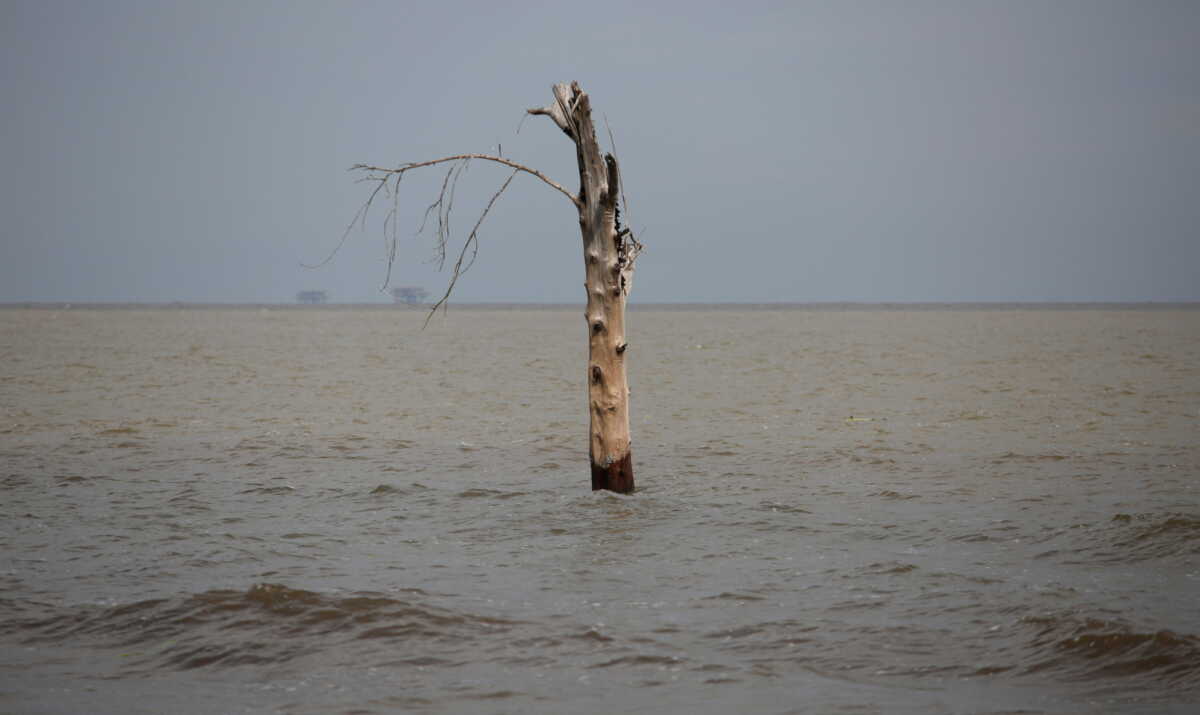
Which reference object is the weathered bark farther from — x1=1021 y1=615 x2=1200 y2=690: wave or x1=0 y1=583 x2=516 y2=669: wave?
x1=1021 y1=615 x2=1200 y2=690: wave

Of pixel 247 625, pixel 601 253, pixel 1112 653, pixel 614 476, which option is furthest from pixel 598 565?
pixel 1112 653

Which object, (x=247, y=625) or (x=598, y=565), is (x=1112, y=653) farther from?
(x=247, y=625)

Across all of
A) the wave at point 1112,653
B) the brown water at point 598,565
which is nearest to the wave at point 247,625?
the brown water at point 598,565

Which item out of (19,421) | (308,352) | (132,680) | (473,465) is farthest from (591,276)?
(308,352)

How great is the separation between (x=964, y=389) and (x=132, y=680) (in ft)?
93.3

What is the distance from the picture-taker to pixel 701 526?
12.4 metres

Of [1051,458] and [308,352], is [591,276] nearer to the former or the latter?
[1051,458]

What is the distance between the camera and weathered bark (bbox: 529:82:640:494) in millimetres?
12602

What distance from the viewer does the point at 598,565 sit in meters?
10.5

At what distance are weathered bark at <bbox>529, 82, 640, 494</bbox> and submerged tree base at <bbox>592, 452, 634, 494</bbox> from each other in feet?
2.12

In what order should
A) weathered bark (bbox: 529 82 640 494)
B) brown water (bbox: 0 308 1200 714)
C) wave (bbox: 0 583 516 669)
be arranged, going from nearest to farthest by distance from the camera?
1. brown water (bbox: 0 308 1200 714)
2. wave (bbox: 0 583 516 669)
3. weathered bark (bbox: 529 82 640 494)

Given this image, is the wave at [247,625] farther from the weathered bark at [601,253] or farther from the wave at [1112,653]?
the weathered bark at [601,253]

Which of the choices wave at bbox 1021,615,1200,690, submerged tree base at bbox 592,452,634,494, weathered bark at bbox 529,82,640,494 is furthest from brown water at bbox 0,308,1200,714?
weathered bark at bbox 529,82,640,494

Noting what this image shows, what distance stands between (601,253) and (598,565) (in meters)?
3.81
